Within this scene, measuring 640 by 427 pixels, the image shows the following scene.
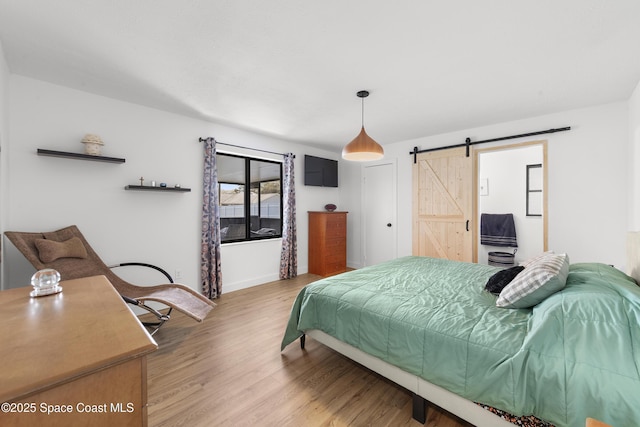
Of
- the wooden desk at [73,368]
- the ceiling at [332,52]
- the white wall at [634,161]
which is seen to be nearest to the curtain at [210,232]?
the ceiling at [332,52]

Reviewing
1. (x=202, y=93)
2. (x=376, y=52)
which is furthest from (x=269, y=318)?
(x=376, y=52)

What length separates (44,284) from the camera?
4.75 feet

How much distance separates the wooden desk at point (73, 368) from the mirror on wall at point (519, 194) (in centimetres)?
517

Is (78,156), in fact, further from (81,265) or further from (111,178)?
(81,265)

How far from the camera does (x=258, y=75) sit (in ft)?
8.10

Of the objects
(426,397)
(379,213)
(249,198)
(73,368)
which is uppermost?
(249,198)

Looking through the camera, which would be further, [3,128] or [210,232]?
[210,232]

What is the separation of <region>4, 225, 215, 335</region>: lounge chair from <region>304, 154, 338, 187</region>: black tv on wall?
3097 mm

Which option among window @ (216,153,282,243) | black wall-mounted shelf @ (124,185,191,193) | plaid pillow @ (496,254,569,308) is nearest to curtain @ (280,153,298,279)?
window @ (216,153,282,243)

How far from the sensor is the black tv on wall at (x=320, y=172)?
5.21m

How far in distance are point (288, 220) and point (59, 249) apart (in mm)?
3013

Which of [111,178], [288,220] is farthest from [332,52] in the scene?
[288,220]

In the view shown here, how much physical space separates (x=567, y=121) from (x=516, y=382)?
368cm

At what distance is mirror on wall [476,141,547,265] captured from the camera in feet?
15.9
